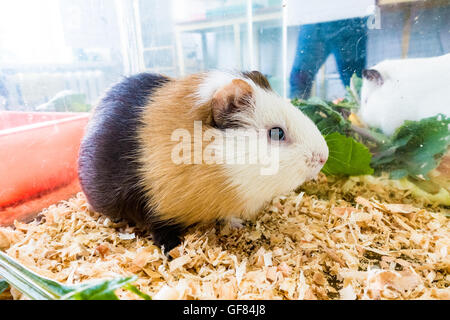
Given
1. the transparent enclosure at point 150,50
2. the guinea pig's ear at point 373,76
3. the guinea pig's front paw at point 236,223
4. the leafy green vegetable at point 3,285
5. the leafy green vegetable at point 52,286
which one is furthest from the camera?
the guinea pig's ear at point 373,76

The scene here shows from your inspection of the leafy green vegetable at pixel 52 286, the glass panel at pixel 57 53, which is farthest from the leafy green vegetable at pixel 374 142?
the leafy green vegetable at pixel 52 286

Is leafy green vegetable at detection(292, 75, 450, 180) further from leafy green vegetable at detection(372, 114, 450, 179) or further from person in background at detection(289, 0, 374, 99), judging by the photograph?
person in background at detection(289, 0, 374, 99)

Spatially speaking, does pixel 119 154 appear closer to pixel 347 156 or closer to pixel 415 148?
pixel 347 156

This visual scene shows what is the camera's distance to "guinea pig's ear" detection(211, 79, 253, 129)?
4.00 ft

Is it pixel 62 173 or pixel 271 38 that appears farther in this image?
pixel 271 38

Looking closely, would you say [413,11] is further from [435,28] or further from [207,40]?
[207,40]

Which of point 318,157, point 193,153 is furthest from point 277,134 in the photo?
point 193,153

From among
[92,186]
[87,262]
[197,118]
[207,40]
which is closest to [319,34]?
[207,40]

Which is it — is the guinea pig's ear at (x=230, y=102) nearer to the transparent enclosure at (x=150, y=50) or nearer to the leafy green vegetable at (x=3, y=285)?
the transparent enclosure at (x=150, y=50)

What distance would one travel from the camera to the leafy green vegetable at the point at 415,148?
1.75m

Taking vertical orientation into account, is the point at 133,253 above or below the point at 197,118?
below

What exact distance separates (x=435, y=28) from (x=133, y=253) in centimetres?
194

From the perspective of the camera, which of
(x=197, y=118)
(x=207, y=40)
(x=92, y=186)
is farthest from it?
(x=207, y=40)
